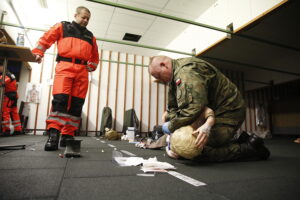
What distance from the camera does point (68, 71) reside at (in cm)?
207

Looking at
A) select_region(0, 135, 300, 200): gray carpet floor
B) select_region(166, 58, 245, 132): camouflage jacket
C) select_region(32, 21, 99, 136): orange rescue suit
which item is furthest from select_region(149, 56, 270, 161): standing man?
select_region(32, 21, 99, 136): orange rescue suit

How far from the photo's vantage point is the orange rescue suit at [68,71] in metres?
2.03

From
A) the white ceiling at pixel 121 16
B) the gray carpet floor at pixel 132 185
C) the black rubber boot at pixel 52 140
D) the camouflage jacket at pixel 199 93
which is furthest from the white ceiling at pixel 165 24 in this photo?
the black rubber boot at pixel 52 140

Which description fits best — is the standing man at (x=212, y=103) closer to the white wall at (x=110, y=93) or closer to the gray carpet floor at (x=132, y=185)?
the gray carpet floor at (x=132, y=185)

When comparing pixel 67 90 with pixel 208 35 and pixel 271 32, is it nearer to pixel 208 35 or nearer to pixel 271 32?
pixel 208 35

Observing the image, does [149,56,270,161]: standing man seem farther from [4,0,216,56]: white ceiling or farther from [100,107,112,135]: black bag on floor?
[100,107,112,135]: black bag on floor

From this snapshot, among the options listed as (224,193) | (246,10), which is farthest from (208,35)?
(224,193)

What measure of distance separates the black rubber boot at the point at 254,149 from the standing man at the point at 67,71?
1.85 metres

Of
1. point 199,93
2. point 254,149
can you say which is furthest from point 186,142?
point 254,149

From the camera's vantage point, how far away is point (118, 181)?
2.98 feet

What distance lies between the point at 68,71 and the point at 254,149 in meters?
2.07

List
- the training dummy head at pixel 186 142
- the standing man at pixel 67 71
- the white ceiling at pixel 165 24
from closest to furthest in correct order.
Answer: the training dummy head at pixel 186 142
the standing man at pixel 67 71
the white ceiling at pixel 165 24

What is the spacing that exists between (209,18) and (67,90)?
386 centimetres

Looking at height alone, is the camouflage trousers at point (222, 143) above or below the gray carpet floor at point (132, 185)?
above
